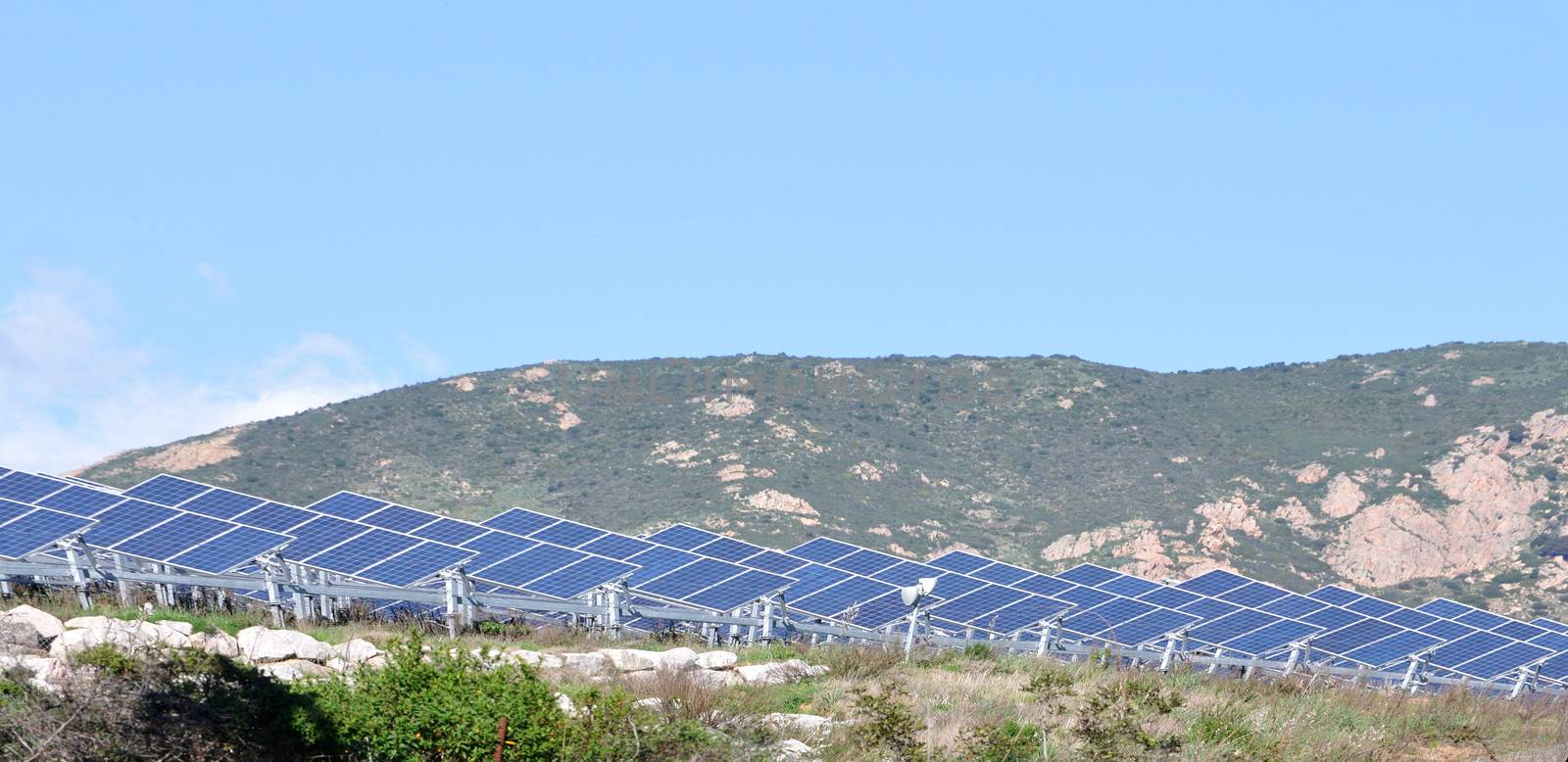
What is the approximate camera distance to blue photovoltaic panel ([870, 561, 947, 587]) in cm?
2832

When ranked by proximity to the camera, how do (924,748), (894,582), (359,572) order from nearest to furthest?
(924,748), (359,572), (894,582)

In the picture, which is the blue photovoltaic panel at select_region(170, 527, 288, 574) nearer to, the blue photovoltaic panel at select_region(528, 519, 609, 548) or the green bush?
the blue photovoltaic panel at select_region(528, 519, 609, 548)

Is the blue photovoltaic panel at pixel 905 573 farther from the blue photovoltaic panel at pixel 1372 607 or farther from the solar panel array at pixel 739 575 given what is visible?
the blue photovoltaic panel at pixel 1372 607

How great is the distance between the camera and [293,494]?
73.3 metres

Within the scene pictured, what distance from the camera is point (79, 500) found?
2270cm

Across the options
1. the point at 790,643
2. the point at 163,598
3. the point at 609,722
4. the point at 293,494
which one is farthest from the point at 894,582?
the point at 293,494

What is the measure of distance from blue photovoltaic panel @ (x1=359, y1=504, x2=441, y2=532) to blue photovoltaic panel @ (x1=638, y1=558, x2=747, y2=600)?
421 cm

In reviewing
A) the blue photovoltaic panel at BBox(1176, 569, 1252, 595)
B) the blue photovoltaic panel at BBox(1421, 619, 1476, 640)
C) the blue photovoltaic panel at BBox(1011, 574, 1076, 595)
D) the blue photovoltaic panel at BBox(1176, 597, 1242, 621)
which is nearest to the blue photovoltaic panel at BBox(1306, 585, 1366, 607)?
the blue photovoltaic panel at BBox(1421, 619, 1476, 640)

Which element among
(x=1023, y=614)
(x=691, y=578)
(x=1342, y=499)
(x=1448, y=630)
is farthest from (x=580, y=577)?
(x=1342, y=499)

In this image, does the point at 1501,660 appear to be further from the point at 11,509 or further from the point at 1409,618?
the point at 11,509

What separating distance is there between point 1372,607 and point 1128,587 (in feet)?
18.8

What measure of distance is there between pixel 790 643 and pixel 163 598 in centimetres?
904

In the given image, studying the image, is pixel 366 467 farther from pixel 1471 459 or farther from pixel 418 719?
pixel 418 719

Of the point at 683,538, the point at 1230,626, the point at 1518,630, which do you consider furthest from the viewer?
the point at 1518,630
